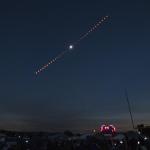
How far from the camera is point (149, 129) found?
220 ft

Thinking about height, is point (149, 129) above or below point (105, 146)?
above

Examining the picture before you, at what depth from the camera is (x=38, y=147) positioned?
27797mm

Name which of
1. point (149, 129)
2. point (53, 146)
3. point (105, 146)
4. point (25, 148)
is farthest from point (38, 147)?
point (149, 129)

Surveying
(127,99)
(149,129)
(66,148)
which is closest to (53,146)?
(66,148)

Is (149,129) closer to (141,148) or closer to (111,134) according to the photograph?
(111,134)

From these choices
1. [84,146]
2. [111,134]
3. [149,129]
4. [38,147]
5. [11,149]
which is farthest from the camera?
[149,129]

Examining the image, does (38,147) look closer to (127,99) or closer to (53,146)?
(53,146)

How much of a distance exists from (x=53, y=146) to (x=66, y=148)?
786 millimetres

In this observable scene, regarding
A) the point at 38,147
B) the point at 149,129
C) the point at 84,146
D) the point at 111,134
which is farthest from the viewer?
the point at 149,129

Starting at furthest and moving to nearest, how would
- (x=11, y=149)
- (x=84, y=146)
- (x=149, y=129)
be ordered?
1. (x=149, y=129)
2. (x=11, y=149)
3. (x=84, y=146)

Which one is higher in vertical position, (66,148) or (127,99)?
(127,99)

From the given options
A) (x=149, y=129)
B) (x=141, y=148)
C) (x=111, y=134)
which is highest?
(x=149, y=129)

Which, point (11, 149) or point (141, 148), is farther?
point (11, 149)

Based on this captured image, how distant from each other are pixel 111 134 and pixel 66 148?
844 centimetres
